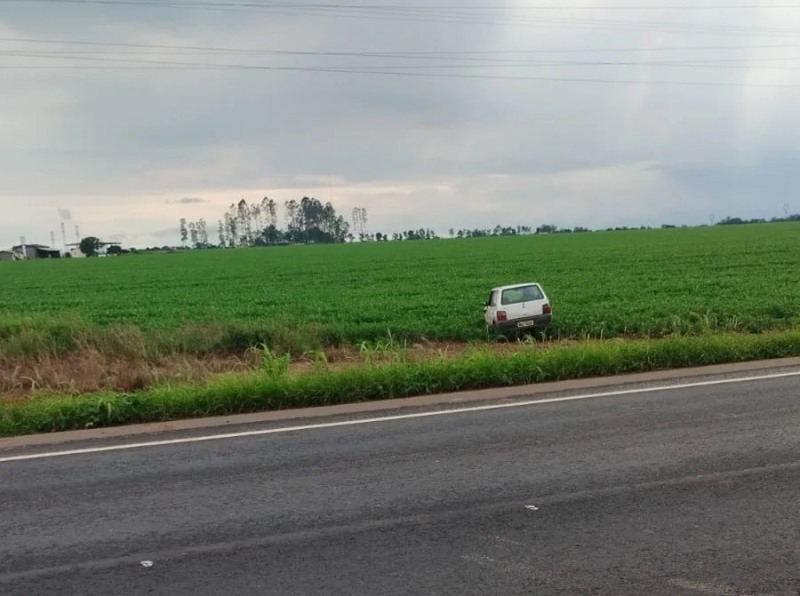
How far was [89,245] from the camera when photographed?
14150cm

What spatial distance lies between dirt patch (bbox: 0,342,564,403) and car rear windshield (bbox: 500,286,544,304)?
5.66 ft

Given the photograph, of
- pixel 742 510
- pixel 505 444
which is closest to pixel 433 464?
pixel 505 444

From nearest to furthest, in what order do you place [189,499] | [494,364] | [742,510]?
[742,510] → [189,499] → [494,364]

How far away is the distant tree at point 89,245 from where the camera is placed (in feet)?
463

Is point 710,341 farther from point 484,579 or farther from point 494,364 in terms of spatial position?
point 484,579

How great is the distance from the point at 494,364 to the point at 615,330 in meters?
7.99

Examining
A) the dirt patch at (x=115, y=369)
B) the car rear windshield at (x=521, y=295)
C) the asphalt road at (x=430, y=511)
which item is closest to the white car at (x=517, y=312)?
the car rear windshield at (x=521, y=295)

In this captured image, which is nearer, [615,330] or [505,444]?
[505,444]

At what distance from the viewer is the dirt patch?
11.2 metres

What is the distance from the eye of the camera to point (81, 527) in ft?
16.9

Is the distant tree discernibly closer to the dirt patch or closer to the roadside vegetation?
the roadside vegetation

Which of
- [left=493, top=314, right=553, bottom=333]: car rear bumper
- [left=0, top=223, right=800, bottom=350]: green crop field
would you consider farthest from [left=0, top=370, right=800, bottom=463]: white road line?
[left=493, top=314, right=553, bottom=333]: car rear bumper

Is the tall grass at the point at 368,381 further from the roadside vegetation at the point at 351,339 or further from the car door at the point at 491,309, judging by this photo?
the car door at the point at 491,309

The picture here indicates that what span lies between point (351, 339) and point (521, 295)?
4026 millimetres
